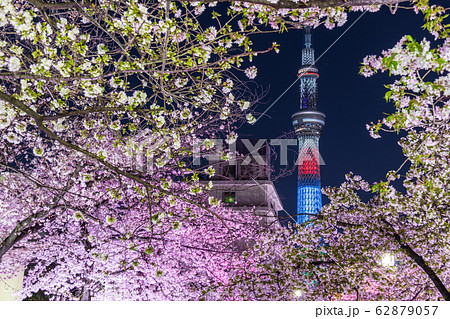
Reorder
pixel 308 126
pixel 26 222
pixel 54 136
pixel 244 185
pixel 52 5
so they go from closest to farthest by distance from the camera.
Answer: pixel 52 5 < pixel 54 136 < pixel 26 222 < pixel 244 185 < pixel 308 126

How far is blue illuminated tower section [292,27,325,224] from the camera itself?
87.7 metres

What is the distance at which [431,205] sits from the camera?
698 centimetres

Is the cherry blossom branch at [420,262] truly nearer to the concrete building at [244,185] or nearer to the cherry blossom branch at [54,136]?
the cherry blossom branch at [54,136]

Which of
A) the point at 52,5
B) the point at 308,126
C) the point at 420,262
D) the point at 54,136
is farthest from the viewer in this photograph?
the point at 308,126

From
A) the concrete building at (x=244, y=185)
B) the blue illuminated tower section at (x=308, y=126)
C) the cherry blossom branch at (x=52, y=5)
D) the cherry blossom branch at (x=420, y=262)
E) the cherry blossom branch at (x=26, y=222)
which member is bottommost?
the cherry blossom branch at (x=420, y=262)

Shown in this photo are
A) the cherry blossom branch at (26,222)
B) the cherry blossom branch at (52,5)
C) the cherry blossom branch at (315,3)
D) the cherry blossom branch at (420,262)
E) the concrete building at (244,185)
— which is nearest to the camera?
the cherry blossom branch at (315,3)

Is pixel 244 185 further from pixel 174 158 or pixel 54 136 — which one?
pixel 54 136

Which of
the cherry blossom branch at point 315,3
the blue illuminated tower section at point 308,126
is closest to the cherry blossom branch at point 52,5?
the cherry blossom branch at point 315,3

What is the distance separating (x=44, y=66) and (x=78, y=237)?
9.55 metres

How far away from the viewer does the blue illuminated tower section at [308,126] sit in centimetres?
8769

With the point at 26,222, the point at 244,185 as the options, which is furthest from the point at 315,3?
the point at 244,185

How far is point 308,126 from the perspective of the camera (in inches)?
3553

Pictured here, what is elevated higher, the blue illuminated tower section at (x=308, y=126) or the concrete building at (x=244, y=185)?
the blue illuminated tower section at (x=308, y=126)
